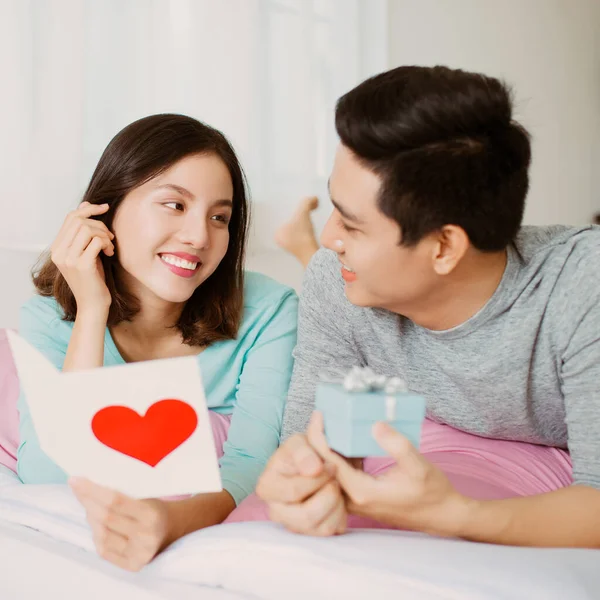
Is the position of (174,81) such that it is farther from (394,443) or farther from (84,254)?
(394,443)

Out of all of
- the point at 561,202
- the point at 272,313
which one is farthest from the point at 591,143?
the point at 272,313

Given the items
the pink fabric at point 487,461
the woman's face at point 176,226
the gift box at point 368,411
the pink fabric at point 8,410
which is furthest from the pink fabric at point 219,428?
the gift box at point 368,411

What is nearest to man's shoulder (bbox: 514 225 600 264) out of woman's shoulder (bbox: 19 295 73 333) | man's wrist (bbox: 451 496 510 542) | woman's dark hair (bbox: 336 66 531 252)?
woman's dark hair (bbox: 336 66 531 252)

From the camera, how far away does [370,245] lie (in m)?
0.99

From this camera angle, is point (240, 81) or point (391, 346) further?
point (240, 81)

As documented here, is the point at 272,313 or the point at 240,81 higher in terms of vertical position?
the point at 240,81

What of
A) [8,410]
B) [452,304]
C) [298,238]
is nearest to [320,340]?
[452,304]

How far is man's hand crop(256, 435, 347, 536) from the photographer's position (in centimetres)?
77

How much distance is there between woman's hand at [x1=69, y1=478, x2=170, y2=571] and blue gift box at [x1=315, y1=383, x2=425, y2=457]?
0.24 m

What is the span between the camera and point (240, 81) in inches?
89.0

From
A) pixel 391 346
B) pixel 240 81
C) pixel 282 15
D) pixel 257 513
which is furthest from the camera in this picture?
pixel 282 15

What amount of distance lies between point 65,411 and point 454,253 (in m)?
0.52

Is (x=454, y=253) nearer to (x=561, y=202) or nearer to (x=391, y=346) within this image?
(x=391, y=346)

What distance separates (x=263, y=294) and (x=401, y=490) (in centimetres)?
83
